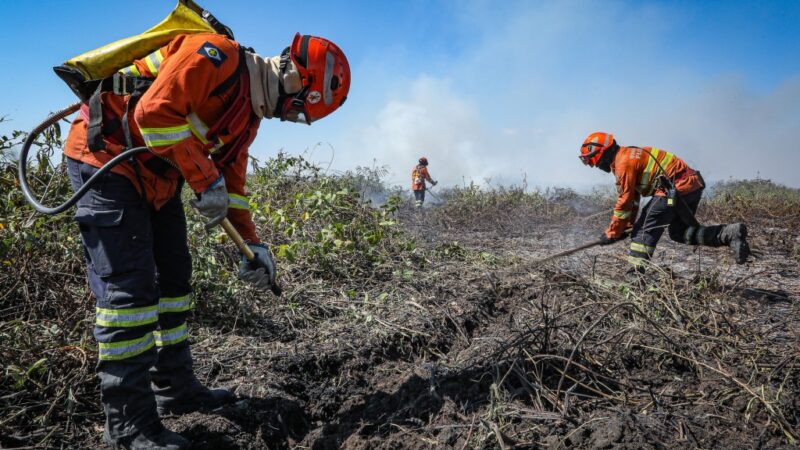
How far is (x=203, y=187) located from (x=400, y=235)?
325 cm

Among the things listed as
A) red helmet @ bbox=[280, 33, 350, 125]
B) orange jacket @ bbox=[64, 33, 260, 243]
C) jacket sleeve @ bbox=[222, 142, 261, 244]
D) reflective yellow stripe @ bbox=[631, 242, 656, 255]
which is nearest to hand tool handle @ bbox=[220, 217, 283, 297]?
jacket sleeve @ bbox=[222, 142, 261, 244]

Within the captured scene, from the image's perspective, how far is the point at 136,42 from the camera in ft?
6.63

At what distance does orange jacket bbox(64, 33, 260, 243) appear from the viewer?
6.11 feet

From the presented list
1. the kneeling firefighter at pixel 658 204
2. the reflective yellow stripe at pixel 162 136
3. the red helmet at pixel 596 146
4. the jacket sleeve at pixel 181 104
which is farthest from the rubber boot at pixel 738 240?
the reflective yellow stripe at pixel 162 136

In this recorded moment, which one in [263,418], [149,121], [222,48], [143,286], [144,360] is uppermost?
[222,48]

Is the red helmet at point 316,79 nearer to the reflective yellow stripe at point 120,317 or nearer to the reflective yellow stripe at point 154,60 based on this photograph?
the reflective yellow stripe at point 154,60

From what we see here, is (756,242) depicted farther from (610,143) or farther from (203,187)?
(203,187)

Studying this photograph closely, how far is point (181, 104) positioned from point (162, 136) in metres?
0.15

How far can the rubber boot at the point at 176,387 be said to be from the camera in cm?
234

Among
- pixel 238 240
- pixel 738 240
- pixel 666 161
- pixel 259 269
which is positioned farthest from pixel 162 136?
pixel 738 240

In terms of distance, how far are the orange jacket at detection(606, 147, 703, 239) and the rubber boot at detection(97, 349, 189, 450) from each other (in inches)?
193

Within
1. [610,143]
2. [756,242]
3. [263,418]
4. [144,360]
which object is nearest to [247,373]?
[263,418]

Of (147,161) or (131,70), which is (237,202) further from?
(131,70)

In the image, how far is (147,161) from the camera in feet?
6.63
